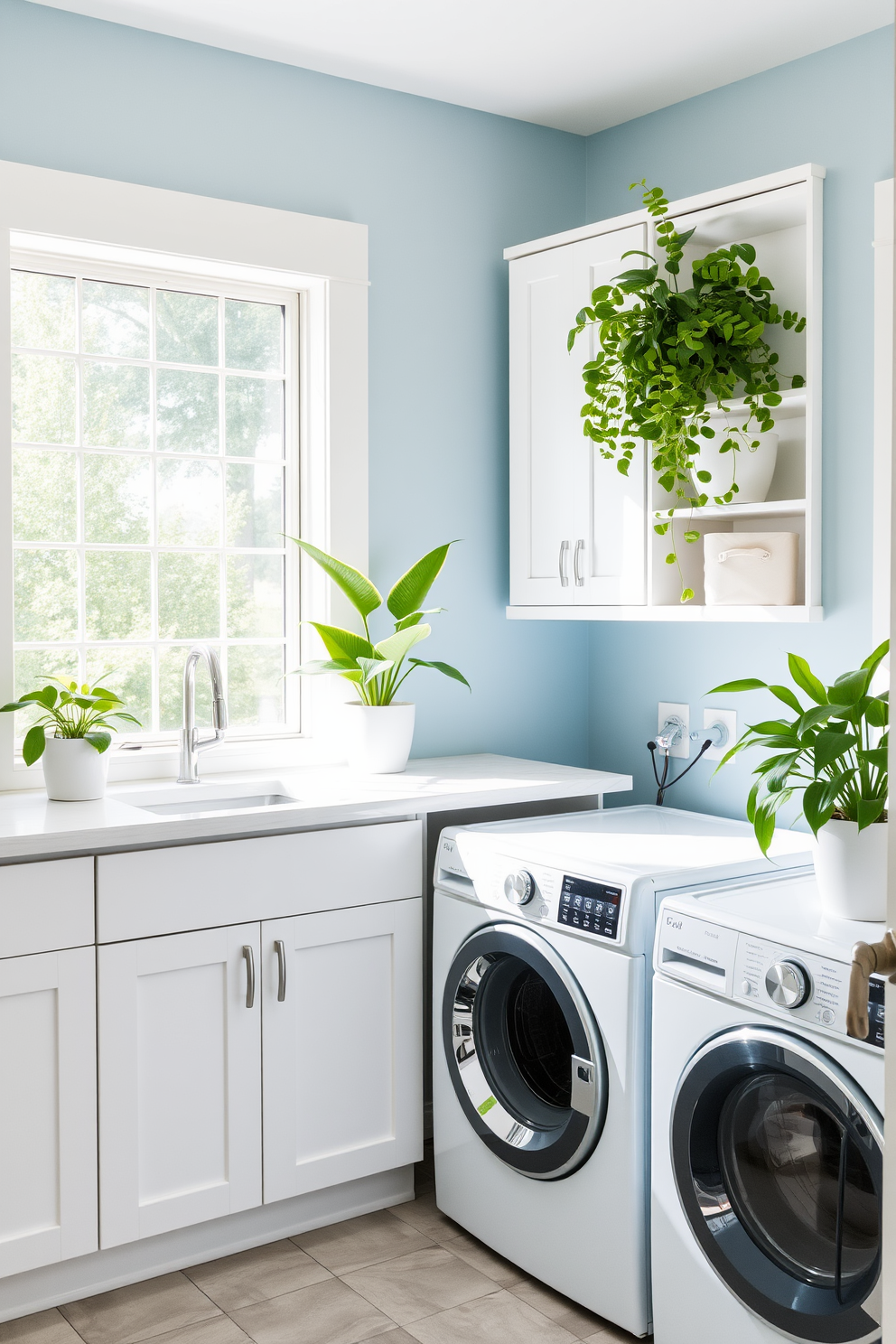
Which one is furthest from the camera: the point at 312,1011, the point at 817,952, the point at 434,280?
the point at 434,280

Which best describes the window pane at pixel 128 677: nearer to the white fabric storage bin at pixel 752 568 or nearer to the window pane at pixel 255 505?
the window pane at pixel 255 505

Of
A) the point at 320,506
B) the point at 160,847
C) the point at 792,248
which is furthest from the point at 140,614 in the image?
the point at 792,248

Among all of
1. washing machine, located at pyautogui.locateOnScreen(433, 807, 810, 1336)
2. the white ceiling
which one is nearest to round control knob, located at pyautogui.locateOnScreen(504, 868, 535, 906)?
washing machine, located at pyautogui.locateOnScreen(433, 807, 810, 1336)

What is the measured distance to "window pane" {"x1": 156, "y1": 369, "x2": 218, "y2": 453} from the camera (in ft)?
9.55

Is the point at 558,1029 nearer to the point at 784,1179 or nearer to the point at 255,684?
the point at 784,1179

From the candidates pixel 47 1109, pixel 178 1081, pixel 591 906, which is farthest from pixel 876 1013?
pixel 47 1109

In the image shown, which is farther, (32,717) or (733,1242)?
(32,717)

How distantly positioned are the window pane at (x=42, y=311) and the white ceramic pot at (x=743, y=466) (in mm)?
1479

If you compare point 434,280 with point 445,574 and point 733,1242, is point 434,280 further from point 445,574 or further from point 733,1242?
point 733,1242

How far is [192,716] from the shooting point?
109 inches

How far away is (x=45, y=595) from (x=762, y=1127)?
1.89m

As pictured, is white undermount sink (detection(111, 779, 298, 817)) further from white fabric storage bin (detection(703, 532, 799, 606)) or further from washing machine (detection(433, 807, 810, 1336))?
white fabric storage bin (detection(703, 532, 799, 606))

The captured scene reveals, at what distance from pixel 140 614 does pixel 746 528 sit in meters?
1.48

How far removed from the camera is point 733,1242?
1.92m
